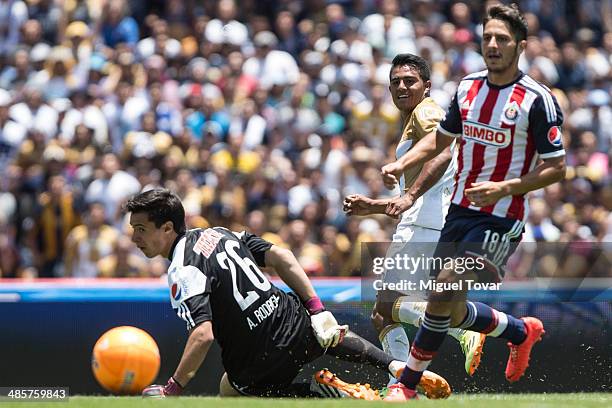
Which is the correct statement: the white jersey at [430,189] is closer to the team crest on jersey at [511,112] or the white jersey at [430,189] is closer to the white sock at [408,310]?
the white sock at [408,310]

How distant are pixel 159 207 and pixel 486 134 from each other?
2.03 metres

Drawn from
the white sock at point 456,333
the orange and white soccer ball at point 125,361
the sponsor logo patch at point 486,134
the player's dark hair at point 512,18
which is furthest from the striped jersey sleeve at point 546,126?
the orange and white soccer ball at point 125,361

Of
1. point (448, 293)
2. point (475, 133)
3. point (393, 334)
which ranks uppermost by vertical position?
point (475, 133)

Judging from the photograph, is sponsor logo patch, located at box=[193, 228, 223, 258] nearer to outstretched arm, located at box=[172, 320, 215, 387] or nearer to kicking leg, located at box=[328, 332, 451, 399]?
outstretched arm, located at box=[172, 320, 215, 387]

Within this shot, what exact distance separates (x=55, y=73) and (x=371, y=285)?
289 inches

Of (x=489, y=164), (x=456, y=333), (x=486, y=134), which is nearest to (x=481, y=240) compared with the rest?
(x=489, y=164)

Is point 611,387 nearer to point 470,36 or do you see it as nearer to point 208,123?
point 208,123

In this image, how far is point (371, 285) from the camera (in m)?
8.91

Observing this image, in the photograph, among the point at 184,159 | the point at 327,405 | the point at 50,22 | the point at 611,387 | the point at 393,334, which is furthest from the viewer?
the point at 50,22

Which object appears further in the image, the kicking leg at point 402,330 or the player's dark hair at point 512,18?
the kicking leg at point 402,330

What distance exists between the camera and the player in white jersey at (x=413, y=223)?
763cm

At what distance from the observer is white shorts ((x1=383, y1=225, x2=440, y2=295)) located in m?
7.70

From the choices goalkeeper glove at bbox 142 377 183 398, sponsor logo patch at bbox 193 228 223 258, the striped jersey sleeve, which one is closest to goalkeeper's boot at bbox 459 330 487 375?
the striped jersey sleeve

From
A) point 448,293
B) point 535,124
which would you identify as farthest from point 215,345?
point 535,124
